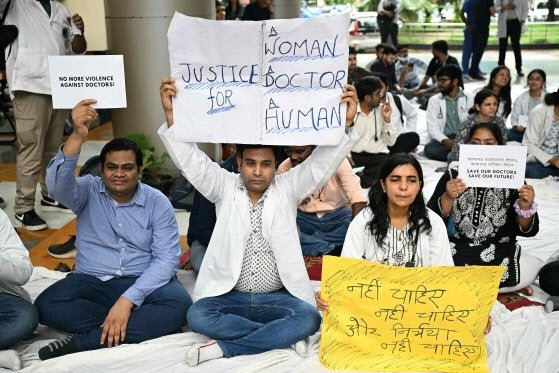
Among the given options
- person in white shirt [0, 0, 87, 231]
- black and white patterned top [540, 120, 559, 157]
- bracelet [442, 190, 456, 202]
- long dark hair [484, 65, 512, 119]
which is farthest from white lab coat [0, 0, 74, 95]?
long dark hair [484, 65, 512, 119]

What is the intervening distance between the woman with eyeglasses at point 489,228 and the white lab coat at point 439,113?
133 inches

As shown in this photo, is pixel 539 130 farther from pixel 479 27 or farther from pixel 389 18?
pixel 389 18

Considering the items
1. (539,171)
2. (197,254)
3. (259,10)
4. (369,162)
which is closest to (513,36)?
(259,10)

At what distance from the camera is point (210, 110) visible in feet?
11.0

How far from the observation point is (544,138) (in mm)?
6727

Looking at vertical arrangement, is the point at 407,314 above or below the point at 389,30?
below

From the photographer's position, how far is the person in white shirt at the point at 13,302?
3295mm

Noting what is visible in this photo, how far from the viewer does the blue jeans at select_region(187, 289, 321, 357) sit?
335 centimetres

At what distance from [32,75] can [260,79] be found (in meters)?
2.66

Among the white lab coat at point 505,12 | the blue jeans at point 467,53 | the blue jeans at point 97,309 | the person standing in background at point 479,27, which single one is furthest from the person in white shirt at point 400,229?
the blue jeans at point 467,53

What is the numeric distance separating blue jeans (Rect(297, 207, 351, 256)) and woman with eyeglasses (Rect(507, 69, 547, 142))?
12.4 feet

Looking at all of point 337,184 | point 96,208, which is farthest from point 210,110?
point 337,184

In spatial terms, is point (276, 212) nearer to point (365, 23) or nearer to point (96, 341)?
point (96, 341)

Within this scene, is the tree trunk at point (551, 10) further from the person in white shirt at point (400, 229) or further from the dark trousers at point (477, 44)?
the person in white shirt at point (400, 229)
